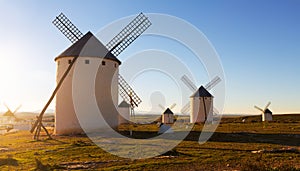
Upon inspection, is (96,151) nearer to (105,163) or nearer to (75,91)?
(105,163)

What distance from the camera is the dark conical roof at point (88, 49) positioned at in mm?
26188

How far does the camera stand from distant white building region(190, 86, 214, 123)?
169 feet

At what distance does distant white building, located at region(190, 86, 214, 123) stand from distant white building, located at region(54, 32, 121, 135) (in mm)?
26447

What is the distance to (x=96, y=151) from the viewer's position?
16.1 metres

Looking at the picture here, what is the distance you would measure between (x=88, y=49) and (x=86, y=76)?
8.61ft

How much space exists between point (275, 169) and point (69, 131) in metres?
20.0

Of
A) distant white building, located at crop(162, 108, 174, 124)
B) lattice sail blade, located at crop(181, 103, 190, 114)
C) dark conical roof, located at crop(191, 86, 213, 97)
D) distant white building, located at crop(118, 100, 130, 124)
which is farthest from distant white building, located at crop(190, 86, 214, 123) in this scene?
distant white building, located at crop(118, 100, 130, 124)

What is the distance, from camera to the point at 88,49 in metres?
26.6

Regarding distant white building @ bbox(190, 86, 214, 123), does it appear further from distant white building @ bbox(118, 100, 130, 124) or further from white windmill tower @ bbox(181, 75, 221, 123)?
distant white building @ bbox(118, 100, 130, 124)

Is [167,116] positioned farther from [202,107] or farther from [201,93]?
[201,93]

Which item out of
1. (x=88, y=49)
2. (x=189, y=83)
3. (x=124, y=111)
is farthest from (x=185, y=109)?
(x=88, y=49)

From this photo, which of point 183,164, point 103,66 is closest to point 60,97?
point 103,66

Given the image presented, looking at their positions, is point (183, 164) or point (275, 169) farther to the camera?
point (183, 164)

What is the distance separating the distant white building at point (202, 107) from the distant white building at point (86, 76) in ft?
86.8
